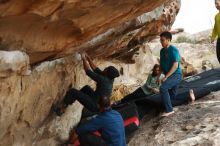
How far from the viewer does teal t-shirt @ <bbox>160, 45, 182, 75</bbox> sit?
7887 millimetres

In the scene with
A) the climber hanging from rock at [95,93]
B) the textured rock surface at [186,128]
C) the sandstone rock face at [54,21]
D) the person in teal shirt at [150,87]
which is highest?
the sandstone rock face at [54,21]

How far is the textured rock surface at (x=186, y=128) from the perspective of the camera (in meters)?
6.89

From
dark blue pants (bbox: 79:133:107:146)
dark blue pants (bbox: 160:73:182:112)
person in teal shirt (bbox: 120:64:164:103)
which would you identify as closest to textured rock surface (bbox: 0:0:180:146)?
dark blue pants (bbox: 79:133:107:146)

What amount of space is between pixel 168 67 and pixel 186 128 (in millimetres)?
1294

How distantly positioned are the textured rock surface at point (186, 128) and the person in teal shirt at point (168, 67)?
35cm

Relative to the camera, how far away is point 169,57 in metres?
8.03

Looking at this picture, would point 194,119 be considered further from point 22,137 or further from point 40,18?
point 40,18

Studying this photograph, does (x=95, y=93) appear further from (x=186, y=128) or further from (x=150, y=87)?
(x=150, y=87)

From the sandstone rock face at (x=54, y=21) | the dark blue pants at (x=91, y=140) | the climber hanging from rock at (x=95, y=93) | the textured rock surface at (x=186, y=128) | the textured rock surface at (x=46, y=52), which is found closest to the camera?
the sandstone rock face at (x=54, y=21)

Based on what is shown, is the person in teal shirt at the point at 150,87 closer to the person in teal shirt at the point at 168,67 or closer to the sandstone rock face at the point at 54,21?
the person in teal shirt at the point at 168,67

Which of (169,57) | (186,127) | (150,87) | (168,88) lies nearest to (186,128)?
(186,127)

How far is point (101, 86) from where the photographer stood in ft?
25.6

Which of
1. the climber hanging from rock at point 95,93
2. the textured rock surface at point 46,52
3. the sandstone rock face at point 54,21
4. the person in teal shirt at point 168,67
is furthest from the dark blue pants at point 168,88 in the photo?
the sandstone rock face at point 54,21

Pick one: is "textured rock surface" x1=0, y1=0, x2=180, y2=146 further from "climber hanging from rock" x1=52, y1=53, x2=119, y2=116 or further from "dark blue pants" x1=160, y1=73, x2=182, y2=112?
"dark blue pants" x1=160, y1=73, x2=182, y2=112
